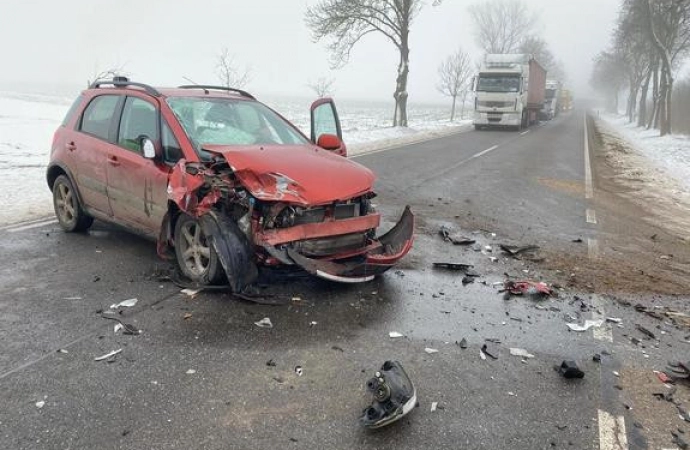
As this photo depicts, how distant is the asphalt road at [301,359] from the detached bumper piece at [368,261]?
217mm

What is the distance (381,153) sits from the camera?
16953 mm

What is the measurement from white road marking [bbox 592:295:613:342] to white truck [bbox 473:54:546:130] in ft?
86.3

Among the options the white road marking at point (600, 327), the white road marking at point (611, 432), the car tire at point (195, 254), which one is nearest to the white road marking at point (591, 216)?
the white road marking at point (600, 327)

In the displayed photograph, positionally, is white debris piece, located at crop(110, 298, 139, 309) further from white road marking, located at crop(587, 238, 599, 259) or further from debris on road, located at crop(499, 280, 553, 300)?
white road marking, located at crop(587, 238, 599, 259)

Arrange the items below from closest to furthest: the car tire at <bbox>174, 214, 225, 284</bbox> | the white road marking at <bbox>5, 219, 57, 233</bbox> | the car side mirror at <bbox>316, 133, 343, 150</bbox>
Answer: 1. the car tire at <bbox>174, 214, 225, 284</bbox>
2. the car side mirror at <bbox>316, 133, 343, 150</bbox>
3. the white road marking at <bbox>5, 219, 57, 233</bbox>

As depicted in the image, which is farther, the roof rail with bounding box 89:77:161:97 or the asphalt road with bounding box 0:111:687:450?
the roof rail with bounding box 89:77:161:97

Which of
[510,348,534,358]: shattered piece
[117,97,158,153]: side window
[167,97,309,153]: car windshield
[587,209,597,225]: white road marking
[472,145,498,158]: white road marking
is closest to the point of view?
[510,348,534,358]: shattered piece

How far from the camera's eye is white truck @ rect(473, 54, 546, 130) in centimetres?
2925

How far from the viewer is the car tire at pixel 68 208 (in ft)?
21.0

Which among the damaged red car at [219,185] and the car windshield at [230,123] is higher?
the car windshield at [230,123]

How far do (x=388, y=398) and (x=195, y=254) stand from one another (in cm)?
259

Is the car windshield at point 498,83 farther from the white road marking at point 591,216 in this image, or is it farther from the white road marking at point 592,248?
the white road marking at point 592,248

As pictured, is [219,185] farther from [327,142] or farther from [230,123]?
[327,142]

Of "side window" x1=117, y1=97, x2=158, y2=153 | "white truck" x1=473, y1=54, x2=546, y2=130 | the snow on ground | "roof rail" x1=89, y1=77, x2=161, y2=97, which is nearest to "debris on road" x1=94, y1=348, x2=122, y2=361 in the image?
"side window" x1=117, y1=97, x2=158, y2=153
